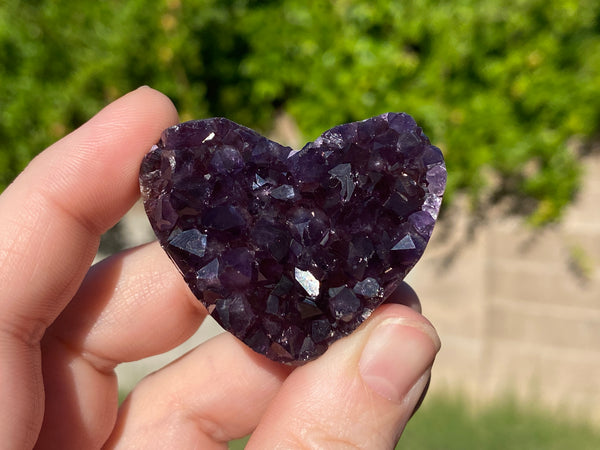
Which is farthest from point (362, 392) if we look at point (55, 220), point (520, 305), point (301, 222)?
point (520, 305)

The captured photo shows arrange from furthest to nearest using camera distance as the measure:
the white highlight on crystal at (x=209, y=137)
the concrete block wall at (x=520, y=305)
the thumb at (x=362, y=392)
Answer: the concrete block wall at (x=520, y=305) → the white highlight on crystal at (x=209, y=137) → the thumb at (x=362, y=392)

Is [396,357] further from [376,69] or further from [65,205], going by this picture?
[376,69]

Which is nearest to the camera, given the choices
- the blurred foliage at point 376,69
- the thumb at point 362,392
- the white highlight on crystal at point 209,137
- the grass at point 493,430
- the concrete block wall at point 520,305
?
the thumb at point 362,392

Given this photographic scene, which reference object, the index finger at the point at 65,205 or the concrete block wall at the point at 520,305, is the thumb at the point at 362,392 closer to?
the index finger at the point at 65,205

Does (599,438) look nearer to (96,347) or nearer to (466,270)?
(466,270)

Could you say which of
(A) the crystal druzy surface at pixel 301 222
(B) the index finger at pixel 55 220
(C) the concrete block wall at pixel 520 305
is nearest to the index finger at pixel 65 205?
(B) the index finger at pixel 55 220

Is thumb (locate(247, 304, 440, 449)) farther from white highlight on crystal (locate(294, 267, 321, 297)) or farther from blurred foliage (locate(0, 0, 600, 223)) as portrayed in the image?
blurred foliage (locate(0, 0, 600, 223))

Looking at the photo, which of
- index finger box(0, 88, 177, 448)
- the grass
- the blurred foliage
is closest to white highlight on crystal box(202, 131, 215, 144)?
index finger box(0, 88, 177, 448)
